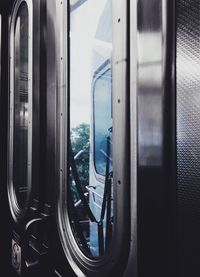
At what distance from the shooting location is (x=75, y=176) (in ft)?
5.75

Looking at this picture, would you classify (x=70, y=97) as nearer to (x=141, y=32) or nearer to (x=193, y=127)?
(x=141, y=32)

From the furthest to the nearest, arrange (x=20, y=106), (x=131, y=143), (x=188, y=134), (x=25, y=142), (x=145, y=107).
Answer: (x=20, y=106) < (x=25, y=142) < (x=131, y=143) < (x=145, y=107) < (x=188, y=134)

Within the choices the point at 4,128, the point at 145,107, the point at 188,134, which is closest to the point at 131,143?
the point at 145,107

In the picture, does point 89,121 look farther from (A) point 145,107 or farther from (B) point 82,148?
(A) point 145,107

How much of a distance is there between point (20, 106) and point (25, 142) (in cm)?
36

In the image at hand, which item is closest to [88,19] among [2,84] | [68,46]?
[68,46]

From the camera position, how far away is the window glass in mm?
2215

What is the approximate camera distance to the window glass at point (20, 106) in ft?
7.27

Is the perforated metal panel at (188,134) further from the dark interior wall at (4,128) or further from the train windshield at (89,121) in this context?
the dark interior wall at (4,128)

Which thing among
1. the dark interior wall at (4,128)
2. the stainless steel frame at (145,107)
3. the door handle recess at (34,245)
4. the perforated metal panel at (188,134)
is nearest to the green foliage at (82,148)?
the door handle recess at (34,245)

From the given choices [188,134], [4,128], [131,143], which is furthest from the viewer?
[4,128]

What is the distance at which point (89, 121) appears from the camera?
2221 millimetres

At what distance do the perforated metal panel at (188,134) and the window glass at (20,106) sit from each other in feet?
5.12

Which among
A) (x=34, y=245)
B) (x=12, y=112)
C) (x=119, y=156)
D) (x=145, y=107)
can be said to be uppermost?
(x=12, y=112)
